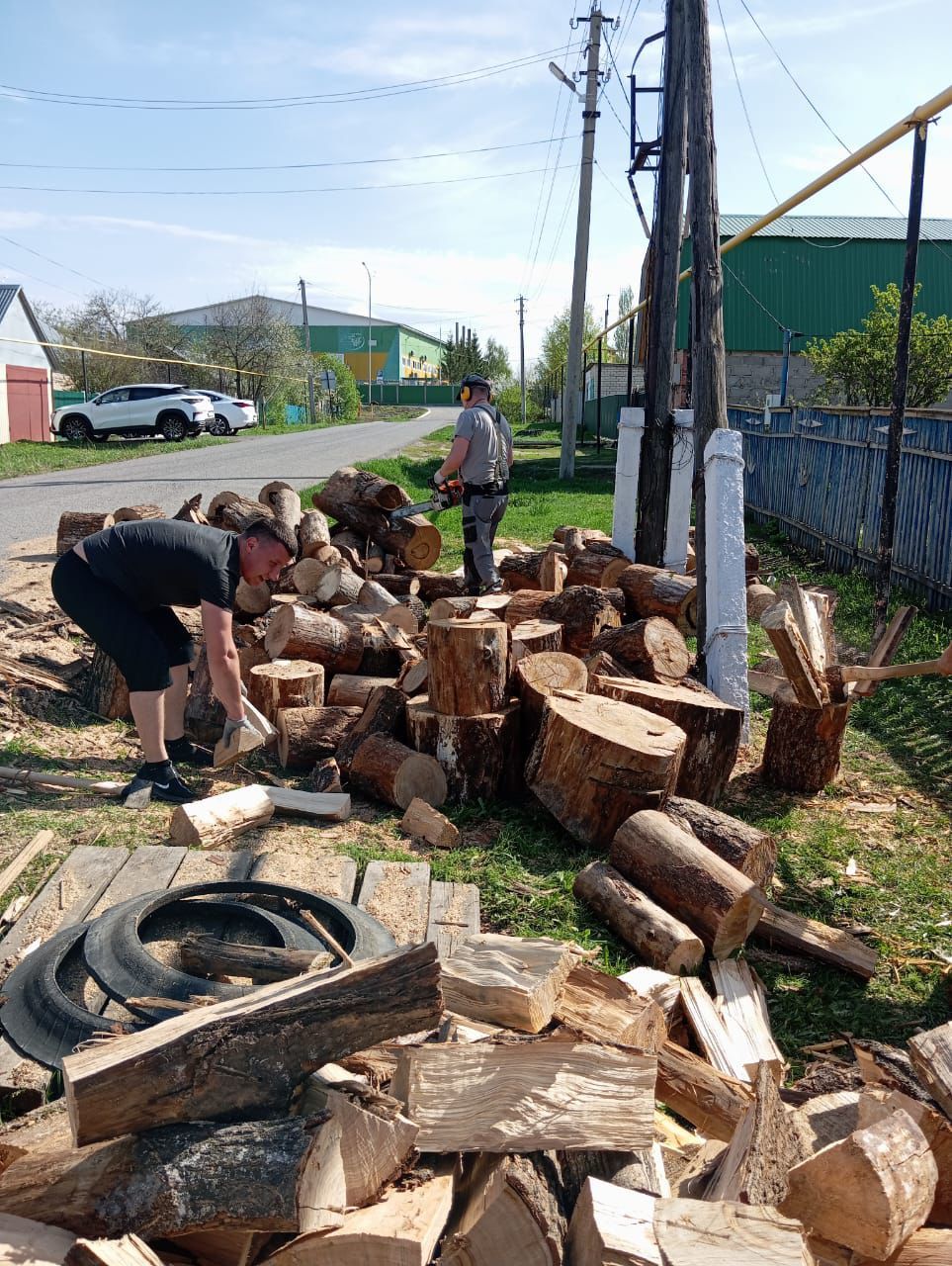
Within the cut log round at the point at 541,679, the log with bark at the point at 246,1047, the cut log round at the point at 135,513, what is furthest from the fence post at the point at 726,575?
the cut log round at the point at 135,513

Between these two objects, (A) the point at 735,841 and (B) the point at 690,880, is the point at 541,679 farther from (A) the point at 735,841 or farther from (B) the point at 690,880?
(B) the point at 690,880

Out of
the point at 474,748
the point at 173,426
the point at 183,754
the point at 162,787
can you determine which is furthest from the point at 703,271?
the point at 173,426

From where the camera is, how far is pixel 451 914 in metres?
3.58

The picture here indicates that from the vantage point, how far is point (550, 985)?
2.60 m

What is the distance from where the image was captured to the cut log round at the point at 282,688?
546cm

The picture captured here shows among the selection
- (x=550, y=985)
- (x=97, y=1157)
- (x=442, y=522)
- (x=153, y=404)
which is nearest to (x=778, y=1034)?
(x=550, y=985)

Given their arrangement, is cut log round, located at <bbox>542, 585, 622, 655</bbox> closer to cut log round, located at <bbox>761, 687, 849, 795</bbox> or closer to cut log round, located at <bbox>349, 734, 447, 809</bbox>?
cut log round, located at <bbox>761, 687, 849, 795</bbox>

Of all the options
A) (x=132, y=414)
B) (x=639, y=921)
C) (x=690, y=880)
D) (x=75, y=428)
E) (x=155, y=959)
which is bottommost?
(x=639, y=921)

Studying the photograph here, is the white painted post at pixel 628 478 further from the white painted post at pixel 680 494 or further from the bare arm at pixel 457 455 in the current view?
the bare arm at pixel 457 455

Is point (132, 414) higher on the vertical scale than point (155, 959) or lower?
higher

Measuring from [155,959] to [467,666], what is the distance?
2215 millimetres

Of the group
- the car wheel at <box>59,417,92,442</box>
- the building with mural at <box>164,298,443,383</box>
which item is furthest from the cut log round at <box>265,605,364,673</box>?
the building with mural at <box>164,298,443,383</box>

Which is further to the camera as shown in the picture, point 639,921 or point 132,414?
point 132,414

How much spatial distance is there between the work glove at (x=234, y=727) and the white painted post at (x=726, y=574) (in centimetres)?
261
